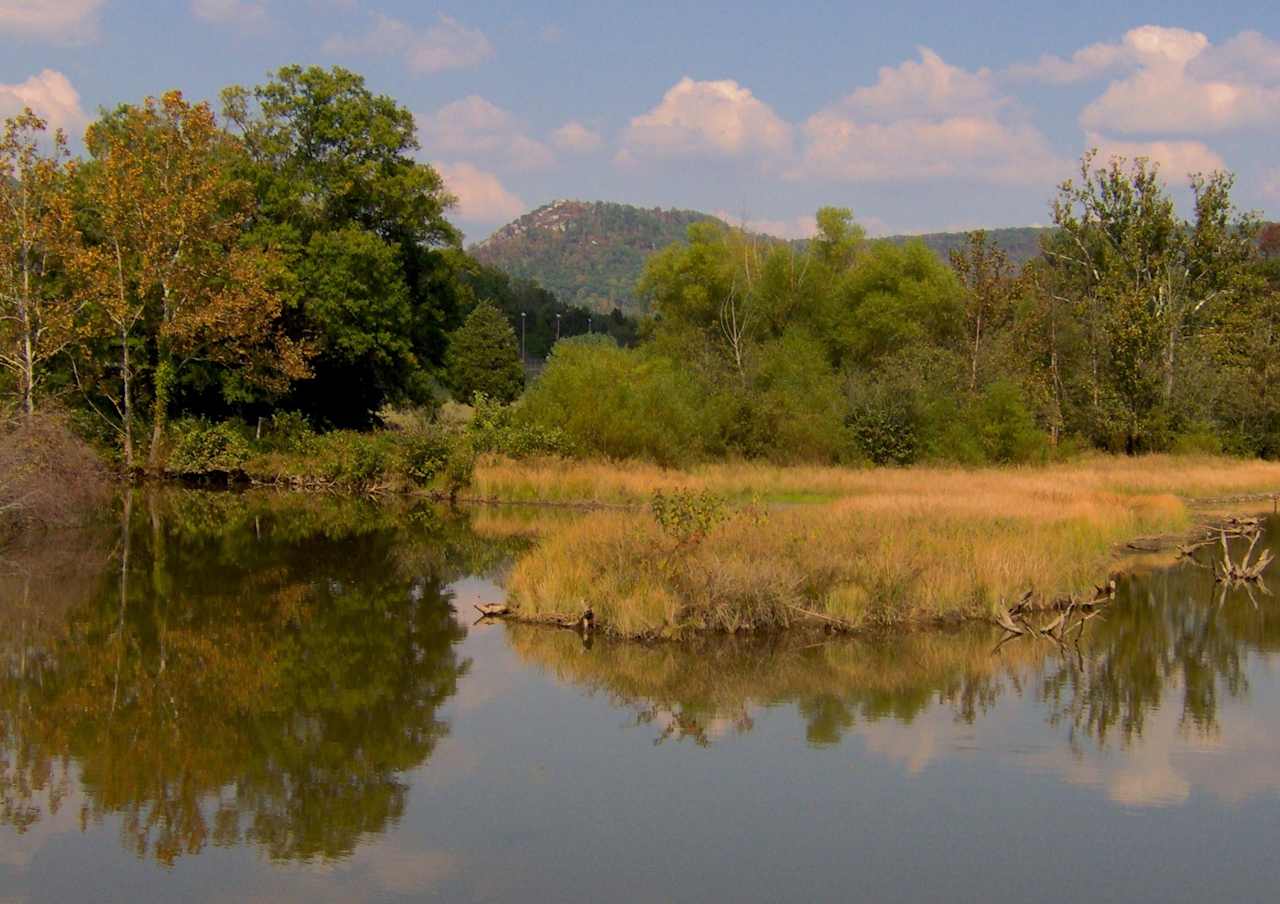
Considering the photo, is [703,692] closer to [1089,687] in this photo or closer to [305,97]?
[1089,687]

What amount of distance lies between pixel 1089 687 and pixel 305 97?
3712 centimetres

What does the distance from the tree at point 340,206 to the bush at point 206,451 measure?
13.9 ft

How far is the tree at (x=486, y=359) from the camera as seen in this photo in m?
85.9

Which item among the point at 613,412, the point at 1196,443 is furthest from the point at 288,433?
the point at 1196,443

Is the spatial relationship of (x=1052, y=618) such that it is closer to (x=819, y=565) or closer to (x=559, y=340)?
(x=819, y=565)

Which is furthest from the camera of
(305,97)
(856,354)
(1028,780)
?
(856,354)

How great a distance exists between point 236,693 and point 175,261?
30.7m

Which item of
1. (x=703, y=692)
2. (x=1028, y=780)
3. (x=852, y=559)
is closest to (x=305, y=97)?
(x=852, y=559)

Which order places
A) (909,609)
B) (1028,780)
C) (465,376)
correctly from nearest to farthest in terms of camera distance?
(1028,780) → (909,609) → (465,376)

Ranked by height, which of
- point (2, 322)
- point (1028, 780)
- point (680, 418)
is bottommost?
point (1028, 780)

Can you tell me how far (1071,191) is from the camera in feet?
199

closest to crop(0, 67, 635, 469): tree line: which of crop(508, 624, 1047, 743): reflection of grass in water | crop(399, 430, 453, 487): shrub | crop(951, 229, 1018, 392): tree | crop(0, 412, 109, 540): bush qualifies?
crop(399, 430, 453, 487): shrub

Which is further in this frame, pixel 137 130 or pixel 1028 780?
pixel 137 130

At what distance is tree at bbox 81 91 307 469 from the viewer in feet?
134
